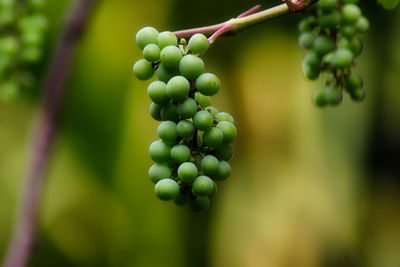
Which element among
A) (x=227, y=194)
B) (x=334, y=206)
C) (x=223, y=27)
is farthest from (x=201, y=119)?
(x=227, y=194)

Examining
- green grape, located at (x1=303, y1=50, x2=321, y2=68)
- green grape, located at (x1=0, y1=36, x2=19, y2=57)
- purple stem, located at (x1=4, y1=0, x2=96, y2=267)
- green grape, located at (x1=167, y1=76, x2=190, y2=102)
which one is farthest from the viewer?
purple stem, located at (x1=4, y1=0, x2=96, y2=267)

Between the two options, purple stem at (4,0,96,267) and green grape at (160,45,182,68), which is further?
purple stem at (4,0,96,267)

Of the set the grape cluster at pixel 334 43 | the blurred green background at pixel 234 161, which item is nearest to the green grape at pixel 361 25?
Result: the grape cluster at pixel 334 43

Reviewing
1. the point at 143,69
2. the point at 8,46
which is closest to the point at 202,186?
the point at 143,69

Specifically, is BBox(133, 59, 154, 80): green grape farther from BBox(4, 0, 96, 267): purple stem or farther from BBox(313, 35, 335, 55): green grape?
BBox(4, 0, 96, 267): purple stem

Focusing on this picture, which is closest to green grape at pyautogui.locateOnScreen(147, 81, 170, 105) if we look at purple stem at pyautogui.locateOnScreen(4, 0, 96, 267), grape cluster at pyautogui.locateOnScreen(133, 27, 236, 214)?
grape cluster at pyautogui.locateOnScreen(133, 27, 236, 214)

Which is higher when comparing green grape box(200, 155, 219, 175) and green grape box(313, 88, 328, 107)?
green grape box(313, 88, 328, 107)
